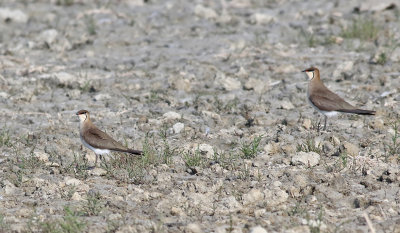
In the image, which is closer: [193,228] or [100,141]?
[193,228]

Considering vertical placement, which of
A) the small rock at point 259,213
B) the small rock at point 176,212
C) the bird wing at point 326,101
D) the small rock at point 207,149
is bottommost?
the small rock at point 207,149

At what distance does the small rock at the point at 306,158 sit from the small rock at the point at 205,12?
7.41 metres

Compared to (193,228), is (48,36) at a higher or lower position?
lower

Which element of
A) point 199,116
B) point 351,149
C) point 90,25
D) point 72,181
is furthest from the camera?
point 90,25

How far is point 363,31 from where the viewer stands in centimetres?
1242

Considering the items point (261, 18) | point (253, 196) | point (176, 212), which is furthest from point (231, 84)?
point (176, 212)

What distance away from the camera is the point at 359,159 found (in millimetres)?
7441

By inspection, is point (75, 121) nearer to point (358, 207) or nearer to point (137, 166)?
point (137, 166)

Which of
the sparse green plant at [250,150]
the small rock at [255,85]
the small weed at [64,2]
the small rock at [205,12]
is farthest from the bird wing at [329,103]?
the small weed at [64,2]

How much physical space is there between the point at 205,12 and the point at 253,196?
28.1 ft

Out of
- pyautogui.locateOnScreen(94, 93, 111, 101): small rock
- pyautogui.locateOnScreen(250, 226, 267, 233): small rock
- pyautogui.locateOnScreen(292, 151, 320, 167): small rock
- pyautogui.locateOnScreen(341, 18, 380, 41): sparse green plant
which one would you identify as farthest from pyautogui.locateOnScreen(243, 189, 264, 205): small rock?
pyautogui.locateOnScreen(341, 18, 380, 41): sparse green plant

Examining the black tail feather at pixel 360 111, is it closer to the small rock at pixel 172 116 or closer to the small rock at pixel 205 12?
the small rock at pixel 172 116

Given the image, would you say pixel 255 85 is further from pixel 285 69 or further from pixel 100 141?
pixel 100 141

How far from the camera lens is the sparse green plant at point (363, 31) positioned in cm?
1236
